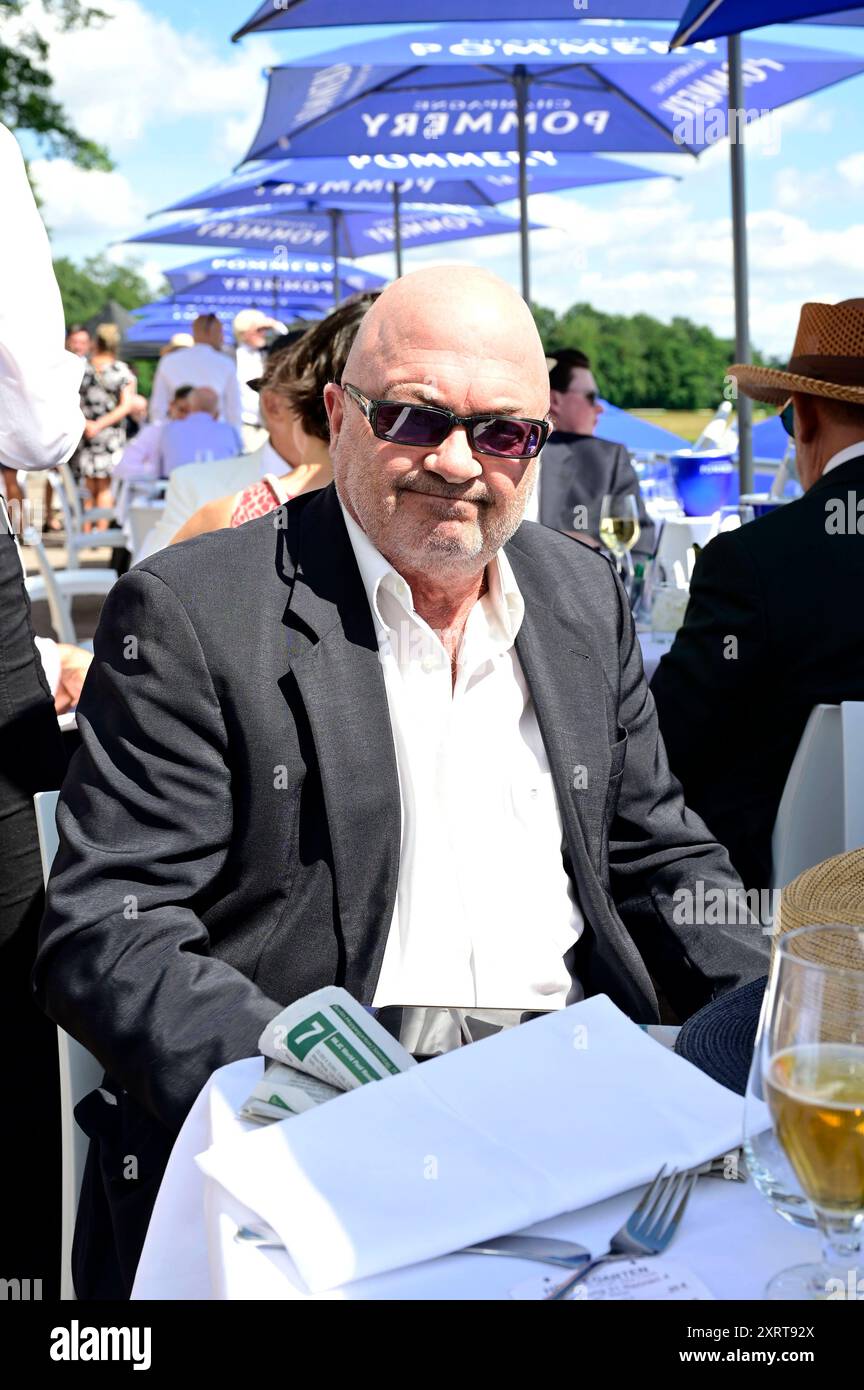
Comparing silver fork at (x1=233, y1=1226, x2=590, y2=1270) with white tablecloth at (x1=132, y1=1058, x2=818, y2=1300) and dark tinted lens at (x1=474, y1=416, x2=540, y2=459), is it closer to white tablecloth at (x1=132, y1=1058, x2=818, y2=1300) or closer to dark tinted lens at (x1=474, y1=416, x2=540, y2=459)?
white tablecloth at (x1=132, y1=1058, x2=818, y2=1300)

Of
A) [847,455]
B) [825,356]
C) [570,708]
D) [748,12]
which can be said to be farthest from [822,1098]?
[748,12]

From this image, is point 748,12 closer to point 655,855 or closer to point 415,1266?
point 655,855

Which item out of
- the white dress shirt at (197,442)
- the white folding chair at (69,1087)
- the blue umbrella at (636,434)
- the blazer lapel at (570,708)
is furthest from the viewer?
the blue umbrella at (636,434)

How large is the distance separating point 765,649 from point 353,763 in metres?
1.30

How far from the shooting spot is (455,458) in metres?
2.12

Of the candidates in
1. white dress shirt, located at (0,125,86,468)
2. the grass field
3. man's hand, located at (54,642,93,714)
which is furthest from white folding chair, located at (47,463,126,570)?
the grass field

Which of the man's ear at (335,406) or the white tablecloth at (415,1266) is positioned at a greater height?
the man's ear at (335,406)

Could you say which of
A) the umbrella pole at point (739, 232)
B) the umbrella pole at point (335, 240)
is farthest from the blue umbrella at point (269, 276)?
the umbrella pole at point (739, 232)

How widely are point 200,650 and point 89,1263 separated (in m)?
0.86

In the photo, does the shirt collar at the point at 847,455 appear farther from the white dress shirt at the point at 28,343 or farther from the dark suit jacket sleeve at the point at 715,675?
the white dress shirt at the point at 28,343

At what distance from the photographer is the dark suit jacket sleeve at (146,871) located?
5.37 feet

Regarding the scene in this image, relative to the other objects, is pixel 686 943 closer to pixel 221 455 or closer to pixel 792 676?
pixel 792 676

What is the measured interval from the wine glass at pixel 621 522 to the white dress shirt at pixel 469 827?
2282 mm

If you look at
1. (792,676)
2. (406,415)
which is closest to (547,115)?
(792,676)
